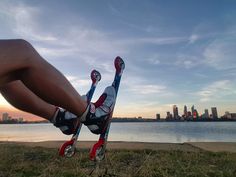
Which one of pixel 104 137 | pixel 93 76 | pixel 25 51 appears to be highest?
pixel 93 76

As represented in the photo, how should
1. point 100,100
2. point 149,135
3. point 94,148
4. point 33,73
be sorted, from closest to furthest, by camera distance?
1. point 33,73
2. point 100,100
3. point 94,148
4. point 149,135

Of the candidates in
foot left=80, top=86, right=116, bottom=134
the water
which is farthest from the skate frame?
the water

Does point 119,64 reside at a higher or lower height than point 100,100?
higher

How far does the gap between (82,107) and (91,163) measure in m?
2.30

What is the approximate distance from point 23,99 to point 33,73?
66 cm

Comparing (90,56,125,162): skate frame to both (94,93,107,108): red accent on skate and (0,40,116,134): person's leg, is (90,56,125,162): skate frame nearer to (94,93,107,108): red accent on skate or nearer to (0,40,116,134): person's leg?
(94,93,107,108): red accent on skate

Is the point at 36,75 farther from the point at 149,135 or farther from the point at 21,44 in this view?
the point at 149,135

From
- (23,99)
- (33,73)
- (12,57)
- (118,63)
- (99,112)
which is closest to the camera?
(12,57)

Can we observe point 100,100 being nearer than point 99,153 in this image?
Yes

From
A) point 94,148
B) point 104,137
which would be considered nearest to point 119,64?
point 104,137

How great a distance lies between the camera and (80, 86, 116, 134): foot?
6.60 ft

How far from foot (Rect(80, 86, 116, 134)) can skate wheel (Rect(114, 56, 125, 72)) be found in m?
0.37

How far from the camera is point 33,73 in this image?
146 cm

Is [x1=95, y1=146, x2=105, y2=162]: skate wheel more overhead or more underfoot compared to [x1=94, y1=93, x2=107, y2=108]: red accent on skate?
more underfoot
